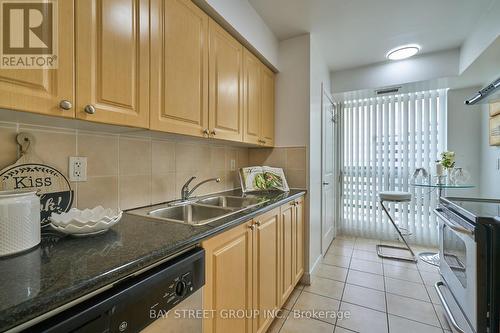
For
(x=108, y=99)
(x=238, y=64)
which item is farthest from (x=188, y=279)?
(x=238, y=64)

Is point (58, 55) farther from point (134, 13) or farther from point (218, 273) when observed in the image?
point (218, 273)

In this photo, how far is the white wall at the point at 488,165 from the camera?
2406 millimetres

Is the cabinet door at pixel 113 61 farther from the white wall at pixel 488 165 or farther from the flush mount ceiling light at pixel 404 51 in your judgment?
the white wall at pixel 488 165

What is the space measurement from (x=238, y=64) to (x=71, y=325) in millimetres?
1772

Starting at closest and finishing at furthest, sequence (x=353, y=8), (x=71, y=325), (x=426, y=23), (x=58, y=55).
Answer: (x=71, y=325) < (x=58, y=55) < (x=353, y=8) < (x=426, y=23)

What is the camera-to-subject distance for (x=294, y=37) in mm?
2309

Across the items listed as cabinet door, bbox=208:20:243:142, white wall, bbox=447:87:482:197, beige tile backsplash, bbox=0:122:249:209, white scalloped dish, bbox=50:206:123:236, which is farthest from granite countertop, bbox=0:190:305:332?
white wall, bbox=447:87:482:197

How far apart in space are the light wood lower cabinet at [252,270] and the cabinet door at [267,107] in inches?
29.0

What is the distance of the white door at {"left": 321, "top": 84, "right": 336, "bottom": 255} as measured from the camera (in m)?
2.68

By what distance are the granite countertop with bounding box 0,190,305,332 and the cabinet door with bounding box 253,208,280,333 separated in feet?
1.45

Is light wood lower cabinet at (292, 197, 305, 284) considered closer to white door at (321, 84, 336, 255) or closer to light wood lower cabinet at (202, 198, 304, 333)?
light wood lower cabinet at (202, 198, 304, 333)

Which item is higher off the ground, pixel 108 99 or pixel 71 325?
pixel 108 99

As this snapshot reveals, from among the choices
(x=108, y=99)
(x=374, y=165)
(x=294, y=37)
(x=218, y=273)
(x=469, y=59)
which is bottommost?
(x=218, y=273)

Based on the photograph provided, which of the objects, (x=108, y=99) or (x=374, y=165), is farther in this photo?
(x=374, y=165)
